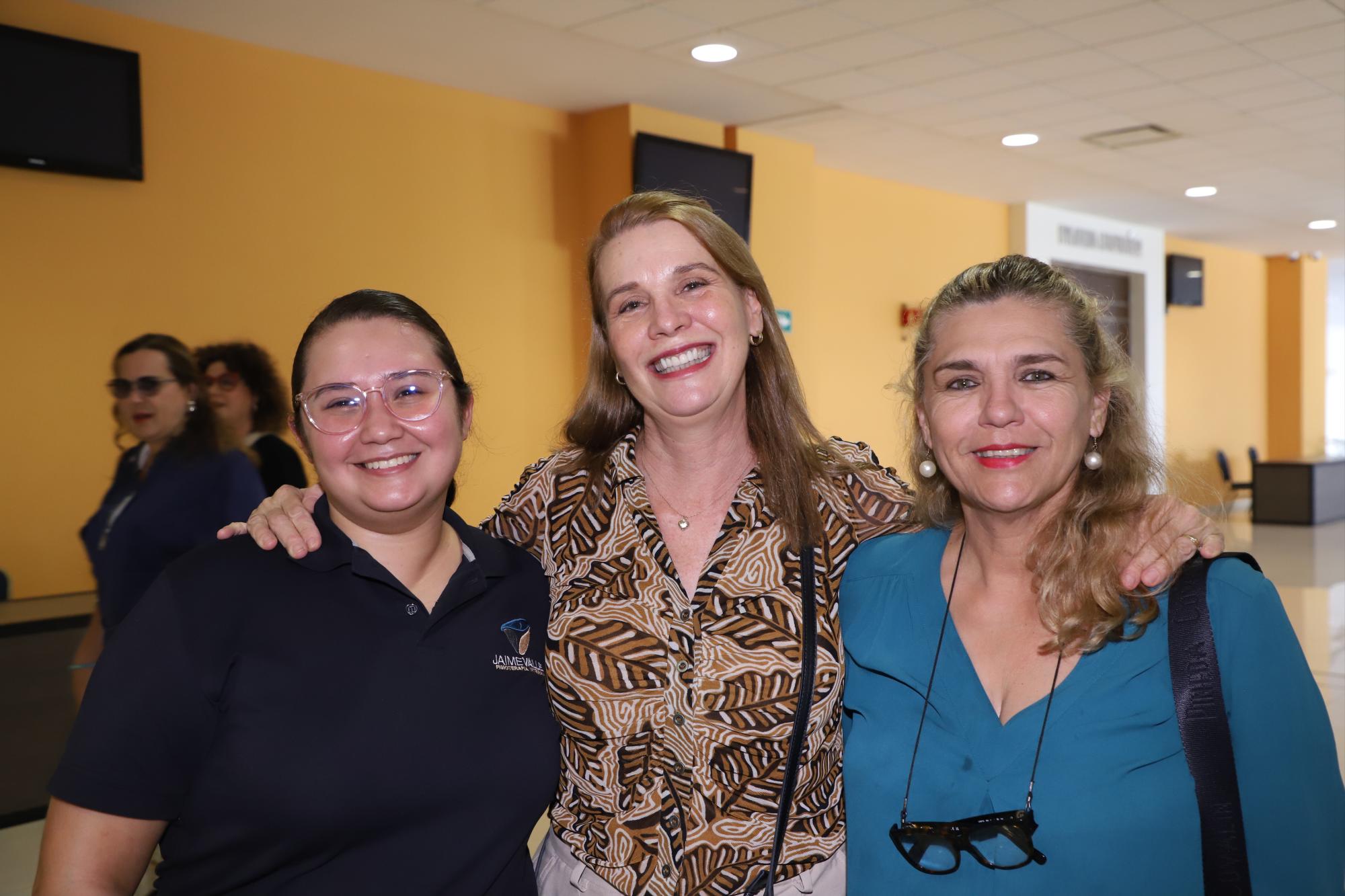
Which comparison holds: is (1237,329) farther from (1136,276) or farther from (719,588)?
(719,588)

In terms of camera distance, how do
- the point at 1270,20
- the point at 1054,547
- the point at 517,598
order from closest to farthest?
the point at 1054,547, the point at 517,598, the point at 1270,20

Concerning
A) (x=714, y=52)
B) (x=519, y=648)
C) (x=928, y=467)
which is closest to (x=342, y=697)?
(x=519, y=648)

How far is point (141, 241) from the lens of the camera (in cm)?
591

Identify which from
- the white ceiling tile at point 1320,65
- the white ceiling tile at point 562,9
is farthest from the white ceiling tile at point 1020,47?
the white ceiling tile at point 562,9

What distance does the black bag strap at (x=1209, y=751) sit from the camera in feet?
5.31

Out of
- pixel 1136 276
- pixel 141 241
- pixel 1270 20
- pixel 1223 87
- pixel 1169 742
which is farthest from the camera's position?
pixel 1136 276

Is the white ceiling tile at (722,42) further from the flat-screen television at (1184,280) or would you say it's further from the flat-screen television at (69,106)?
the flat-screen television at (1184,280)

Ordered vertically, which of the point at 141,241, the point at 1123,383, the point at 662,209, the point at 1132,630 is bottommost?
the point at 1132,630

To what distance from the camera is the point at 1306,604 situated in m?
8.68

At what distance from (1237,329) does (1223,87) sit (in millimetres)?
11018

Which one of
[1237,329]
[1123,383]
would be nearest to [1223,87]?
[1123,383]

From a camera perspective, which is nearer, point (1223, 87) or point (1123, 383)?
point (1123, 383)

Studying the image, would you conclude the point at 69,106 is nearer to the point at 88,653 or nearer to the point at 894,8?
the point at 88,653

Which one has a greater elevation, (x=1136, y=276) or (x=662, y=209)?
(x=1136, y=276)
